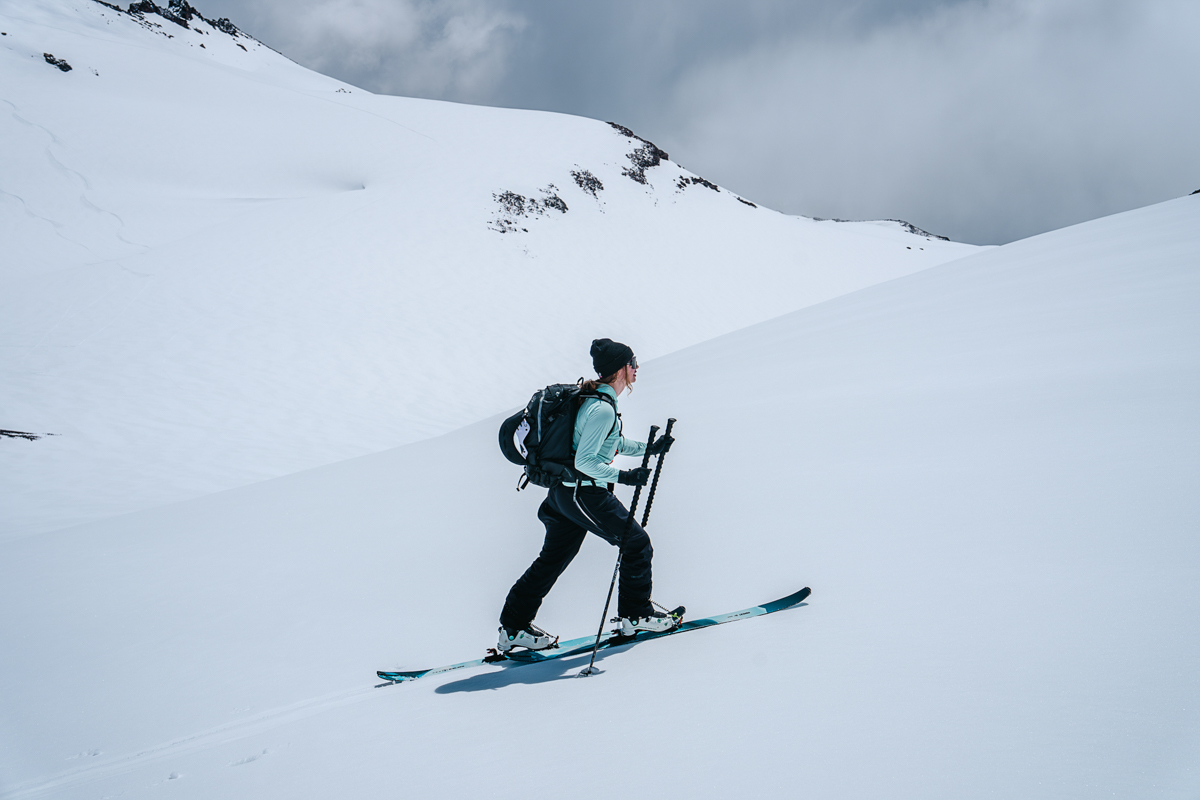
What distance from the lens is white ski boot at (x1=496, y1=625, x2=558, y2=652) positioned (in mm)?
3223

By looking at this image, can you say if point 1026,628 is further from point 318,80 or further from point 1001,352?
point 318,80

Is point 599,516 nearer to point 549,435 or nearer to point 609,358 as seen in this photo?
point 549,435

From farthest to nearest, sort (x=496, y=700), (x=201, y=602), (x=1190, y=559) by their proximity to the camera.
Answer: (x=201, y=602), (x=496, y=700), (x=1190, y=559)

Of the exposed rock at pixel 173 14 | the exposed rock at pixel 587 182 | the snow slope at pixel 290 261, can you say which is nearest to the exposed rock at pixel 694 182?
the snow slope at pixel 290 261

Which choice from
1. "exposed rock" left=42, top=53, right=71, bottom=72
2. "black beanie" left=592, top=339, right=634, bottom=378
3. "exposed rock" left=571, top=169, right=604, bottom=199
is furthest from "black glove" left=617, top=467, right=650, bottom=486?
"exposed rock" left=42, top=53, right=71, bottom=72

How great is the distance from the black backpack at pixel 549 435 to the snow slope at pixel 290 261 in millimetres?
7608

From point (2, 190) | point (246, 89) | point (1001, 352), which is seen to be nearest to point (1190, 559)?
point (1001, 352)

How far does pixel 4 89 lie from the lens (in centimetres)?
2600

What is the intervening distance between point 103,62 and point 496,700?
1768 inches

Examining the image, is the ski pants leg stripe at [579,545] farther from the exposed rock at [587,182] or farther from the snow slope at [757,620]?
the exposed rock at [587,182]

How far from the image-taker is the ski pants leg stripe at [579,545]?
3.02 m

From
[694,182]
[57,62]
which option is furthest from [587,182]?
[57,62]

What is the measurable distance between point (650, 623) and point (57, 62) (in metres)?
42.9

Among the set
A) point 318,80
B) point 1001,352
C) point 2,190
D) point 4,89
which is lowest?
point 1001,352
